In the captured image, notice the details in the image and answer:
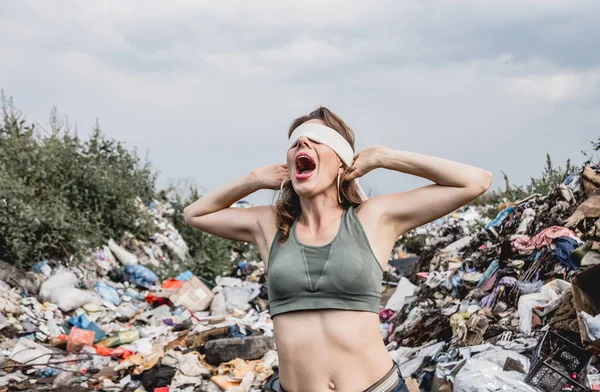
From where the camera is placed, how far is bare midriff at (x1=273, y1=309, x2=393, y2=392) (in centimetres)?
230

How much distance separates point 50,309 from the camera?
9.04m

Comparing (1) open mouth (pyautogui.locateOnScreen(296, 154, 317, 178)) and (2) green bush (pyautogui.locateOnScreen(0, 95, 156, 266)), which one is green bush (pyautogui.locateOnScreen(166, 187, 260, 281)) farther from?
(1) open mouth (pyautogui.locateOnScreen(296, 154, 317, 178))

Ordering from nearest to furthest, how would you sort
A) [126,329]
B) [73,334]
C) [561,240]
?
[561,240] < [73,334] < [126,329]

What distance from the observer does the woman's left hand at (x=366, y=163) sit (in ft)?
8.38

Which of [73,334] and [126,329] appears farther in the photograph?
[126,329]

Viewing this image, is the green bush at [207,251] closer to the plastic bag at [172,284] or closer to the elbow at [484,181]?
the plastic bag at [172,284]

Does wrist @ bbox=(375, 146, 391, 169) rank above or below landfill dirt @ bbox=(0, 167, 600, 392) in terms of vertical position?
above

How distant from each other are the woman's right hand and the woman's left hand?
266mm

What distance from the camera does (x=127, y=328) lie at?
8.97 metres

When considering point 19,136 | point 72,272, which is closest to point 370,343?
point 72,272

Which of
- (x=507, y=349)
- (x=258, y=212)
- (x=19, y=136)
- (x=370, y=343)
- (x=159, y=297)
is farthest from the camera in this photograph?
(x=19, y=136)

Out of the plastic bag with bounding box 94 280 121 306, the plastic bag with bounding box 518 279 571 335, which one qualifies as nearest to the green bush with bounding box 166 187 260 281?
the plastic bag with bounding box 94 280 121 306

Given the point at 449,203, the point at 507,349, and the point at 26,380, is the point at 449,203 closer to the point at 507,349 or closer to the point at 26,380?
the point at 507,349

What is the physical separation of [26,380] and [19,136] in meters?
7.03
